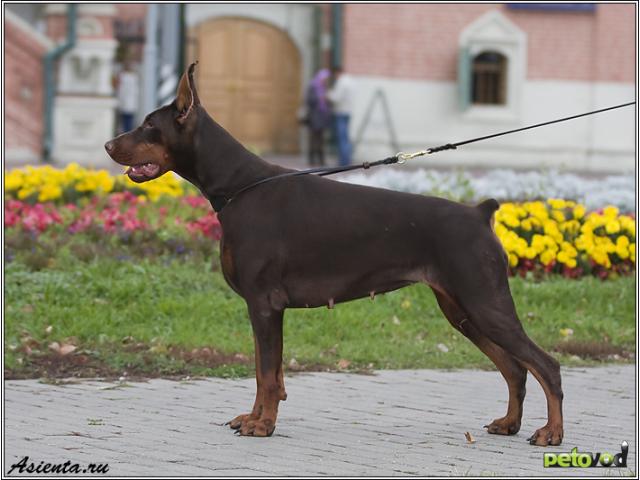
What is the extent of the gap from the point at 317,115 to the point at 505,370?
18.4 m

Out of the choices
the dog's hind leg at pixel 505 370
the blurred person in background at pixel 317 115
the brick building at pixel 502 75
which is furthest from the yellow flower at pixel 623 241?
the brick building at pixel 502 75

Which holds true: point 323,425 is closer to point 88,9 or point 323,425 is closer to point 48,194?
point 48,194

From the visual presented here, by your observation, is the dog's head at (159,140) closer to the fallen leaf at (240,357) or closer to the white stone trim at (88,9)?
the fallen leaf at (240,357)

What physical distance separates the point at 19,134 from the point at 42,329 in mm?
16198

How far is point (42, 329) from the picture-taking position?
30.6ft

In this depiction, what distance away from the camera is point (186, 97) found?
671 centimetres

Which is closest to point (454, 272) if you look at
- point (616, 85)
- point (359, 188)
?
point (359, 188)

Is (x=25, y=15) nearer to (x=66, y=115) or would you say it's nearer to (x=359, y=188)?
(x=66, y=115)

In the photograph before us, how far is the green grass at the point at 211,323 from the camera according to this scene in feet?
29.3

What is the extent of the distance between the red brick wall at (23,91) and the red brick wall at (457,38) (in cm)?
674

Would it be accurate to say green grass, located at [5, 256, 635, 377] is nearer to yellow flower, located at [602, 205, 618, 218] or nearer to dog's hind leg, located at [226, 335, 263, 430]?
yellow flower, located at [602, 205, 618, 218]

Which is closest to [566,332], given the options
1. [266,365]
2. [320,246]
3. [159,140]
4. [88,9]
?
[320,246]

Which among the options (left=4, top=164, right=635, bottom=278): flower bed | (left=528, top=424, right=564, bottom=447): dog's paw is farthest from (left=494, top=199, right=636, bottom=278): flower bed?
(left=528, top=424, right=564, bottom=447): dog's paw

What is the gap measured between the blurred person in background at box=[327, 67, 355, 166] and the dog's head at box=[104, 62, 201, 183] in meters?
18.7
